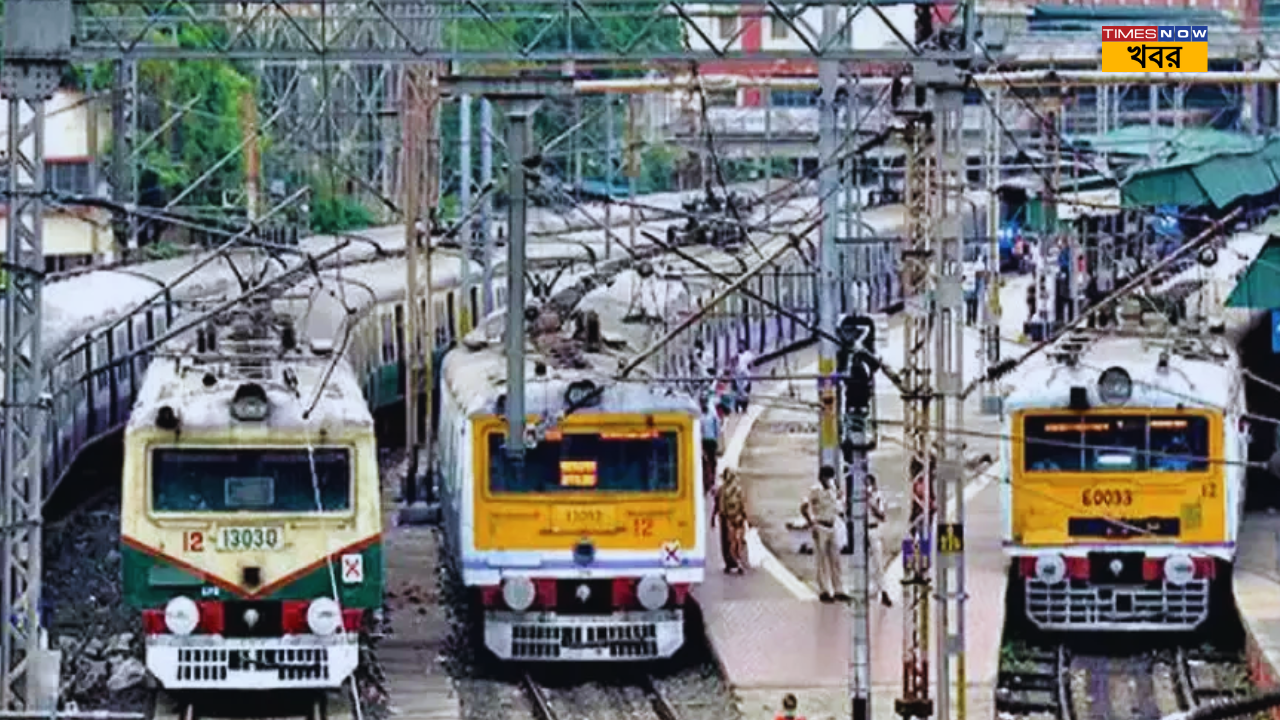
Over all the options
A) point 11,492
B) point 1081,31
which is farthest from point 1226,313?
point 1081,31

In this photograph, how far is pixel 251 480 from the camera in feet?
77.9

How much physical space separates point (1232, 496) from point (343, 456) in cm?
715

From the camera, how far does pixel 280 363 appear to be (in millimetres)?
25609

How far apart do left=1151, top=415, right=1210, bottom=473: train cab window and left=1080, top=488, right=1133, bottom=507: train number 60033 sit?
1.00 ft

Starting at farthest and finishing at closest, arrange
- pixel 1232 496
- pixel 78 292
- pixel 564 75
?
1. pixel 78 292
2. pixel 1232 496
3. pixel 564 75

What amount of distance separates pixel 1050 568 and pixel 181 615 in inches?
276

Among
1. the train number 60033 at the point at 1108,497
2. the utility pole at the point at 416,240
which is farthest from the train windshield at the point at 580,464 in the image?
the utility pole at the point at 416,240

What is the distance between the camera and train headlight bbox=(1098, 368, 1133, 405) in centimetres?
2655

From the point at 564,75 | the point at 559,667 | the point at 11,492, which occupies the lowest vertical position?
the point at 559,667

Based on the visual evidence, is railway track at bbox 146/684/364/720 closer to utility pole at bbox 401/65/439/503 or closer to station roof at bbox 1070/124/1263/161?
utility pole at bbox 401/65/439/503

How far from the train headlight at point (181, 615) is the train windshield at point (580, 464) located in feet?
8.91

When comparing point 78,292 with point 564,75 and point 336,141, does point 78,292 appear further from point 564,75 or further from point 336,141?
point 336,141

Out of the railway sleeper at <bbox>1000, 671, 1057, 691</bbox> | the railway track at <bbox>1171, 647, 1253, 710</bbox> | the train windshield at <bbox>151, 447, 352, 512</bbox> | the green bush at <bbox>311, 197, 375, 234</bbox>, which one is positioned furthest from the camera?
the green bush at <bbox>311, 197, 375, 234</bbox>

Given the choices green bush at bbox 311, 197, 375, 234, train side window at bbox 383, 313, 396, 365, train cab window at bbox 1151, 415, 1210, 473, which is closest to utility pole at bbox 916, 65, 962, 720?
train cab window at bbox 1151, 415, 1210, 473
